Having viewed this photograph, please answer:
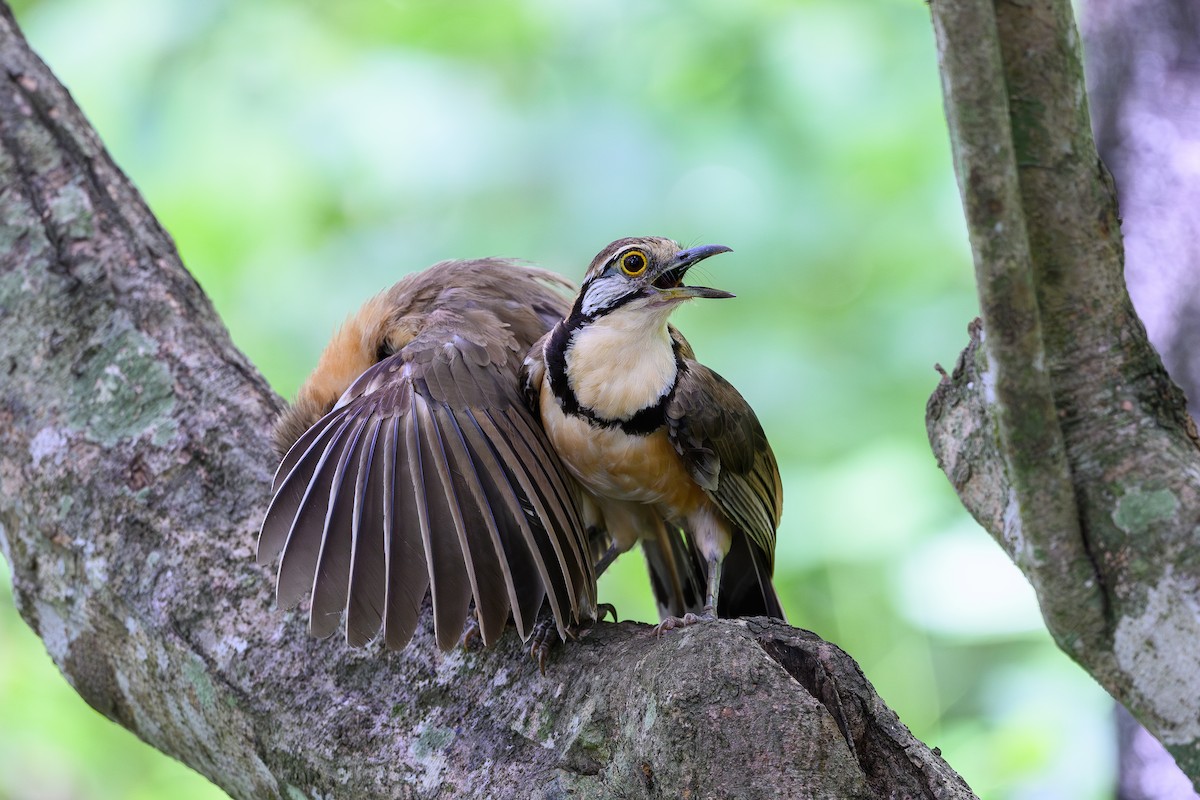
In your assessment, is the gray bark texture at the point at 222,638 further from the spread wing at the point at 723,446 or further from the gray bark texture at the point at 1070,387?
the spread wing at the point at 723,446

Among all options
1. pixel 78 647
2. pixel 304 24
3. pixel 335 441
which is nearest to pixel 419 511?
pixel 335 441

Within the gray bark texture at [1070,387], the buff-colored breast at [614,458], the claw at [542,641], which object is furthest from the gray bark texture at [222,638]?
the buff-colored breast at [614,458]

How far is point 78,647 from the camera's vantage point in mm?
2857

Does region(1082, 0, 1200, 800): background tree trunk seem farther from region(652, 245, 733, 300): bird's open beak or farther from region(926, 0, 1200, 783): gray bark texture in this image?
region(926, 0, 1200, 783): gray bark texture

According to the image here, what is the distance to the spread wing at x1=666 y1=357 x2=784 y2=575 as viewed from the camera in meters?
2.88

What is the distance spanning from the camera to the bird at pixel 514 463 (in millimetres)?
2441

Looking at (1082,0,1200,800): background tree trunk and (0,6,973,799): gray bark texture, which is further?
(1082,0,1200,800): background tree trunk

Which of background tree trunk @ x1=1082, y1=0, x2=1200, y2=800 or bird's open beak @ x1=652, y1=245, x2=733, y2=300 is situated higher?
background tree trunk @ x1=1082, y1=0, x2=1200, y2=800

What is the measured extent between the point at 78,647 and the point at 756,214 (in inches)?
140

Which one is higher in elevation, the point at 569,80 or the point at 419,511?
the point at 569,80

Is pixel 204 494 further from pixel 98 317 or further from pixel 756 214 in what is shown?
pixel 756 214

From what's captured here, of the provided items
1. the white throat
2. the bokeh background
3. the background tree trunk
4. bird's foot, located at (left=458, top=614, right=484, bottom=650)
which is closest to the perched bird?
the white throat

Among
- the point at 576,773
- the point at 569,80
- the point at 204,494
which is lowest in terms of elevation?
the point at 576,773

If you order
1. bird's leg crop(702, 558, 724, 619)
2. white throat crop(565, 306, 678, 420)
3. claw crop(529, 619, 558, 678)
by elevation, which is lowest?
claw crop(529, 619, 558, 678)
